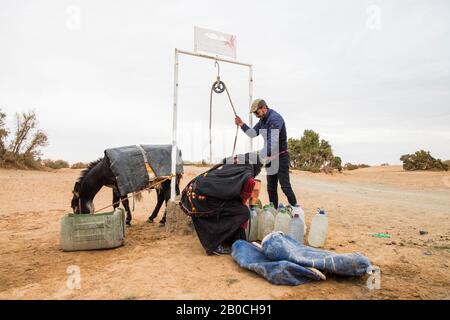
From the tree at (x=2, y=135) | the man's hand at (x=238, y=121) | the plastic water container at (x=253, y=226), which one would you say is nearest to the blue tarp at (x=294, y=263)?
the plastic water container at (x=253, y=226)

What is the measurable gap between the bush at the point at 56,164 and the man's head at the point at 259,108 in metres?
22.6

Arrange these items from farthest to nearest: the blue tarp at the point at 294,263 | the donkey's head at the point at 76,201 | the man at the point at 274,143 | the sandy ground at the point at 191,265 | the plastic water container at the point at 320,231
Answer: the donkey's head at the point at 76,201, the man at the point at 274,143, the plastic water container at the point at 320,231, the blue tarp at the point at 294,263, the sandy ground at the point at 191,265

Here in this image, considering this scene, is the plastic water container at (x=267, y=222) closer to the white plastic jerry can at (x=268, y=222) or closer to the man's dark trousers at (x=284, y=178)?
the white plastic jerry can at (x=268, y=222)

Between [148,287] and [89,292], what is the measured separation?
53cm

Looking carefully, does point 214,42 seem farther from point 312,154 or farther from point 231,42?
point 312,154

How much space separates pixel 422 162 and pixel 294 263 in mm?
22622

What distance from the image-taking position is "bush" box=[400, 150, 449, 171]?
20875 millimetres

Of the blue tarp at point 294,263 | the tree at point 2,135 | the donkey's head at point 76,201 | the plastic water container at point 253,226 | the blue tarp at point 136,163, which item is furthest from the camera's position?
the tree at point 2,135

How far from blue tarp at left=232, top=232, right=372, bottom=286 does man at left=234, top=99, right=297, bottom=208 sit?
1621 millimetres

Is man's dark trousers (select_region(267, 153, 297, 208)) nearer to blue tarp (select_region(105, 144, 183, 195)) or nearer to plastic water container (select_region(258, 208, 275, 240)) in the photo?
plastic water container (select_region(258, 208, 275, 240))

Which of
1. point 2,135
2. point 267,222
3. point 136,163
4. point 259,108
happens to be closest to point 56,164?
point 2,135

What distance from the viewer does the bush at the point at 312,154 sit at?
24672mm

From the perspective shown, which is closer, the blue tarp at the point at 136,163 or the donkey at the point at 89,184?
the blue tarp at the point at 136,163
